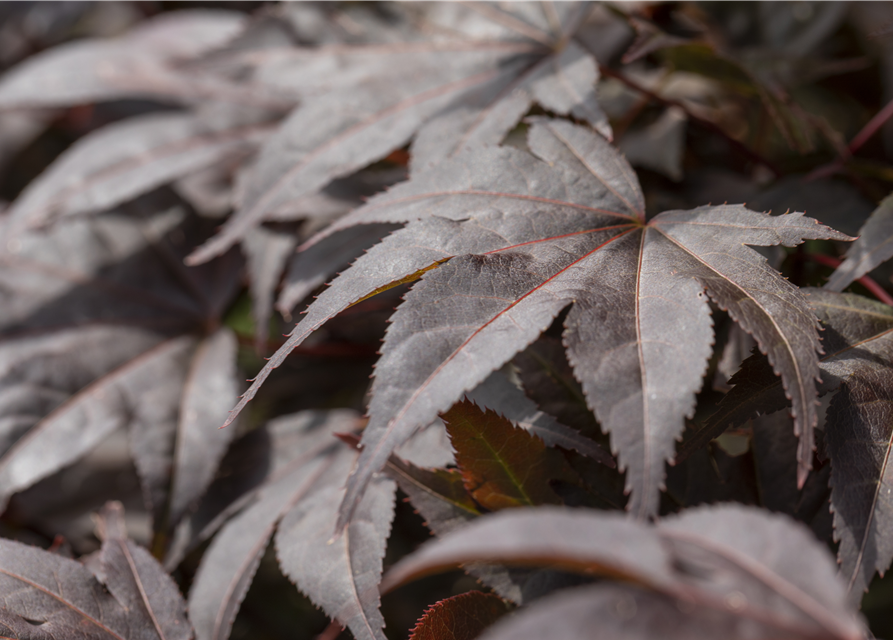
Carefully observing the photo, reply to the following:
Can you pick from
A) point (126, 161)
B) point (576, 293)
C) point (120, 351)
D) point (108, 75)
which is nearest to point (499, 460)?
point (576, 293)

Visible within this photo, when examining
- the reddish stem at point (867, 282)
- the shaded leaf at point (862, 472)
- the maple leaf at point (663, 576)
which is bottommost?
the shaded leaf at point (862, 472)

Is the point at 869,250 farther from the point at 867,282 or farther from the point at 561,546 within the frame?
the point at 561,546

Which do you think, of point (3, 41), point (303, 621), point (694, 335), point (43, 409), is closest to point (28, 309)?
point (43, 409)

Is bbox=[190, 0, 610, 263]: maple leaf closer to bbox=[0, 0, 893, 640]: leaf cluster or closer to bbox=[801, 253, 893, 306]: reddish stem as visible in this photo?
bbox=[0, 0, 893, 640]: leaf cluster

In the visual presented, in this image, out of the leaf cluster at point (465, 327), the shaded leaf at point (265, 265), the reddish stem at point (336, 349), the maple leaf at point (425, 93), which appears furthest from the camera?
the reddish stem at point (336, 349)

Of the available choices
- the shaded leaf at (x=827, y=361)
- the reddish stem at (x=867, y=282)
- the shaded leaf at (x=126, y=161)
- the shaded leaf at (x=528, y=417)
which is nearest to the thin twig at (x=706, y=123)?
the reddish stem at (x=867, y=282)

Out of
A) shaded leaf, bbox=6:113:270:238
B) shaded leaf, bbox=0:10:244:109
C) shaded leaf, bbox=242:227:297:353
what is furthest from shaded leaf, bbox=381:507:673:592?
shaded leaf, bbox=0:10:244:109

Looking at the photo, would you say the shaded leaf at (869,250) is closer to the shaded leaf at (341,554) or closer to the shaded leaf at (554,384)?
the shaded leaf at (554,384)
